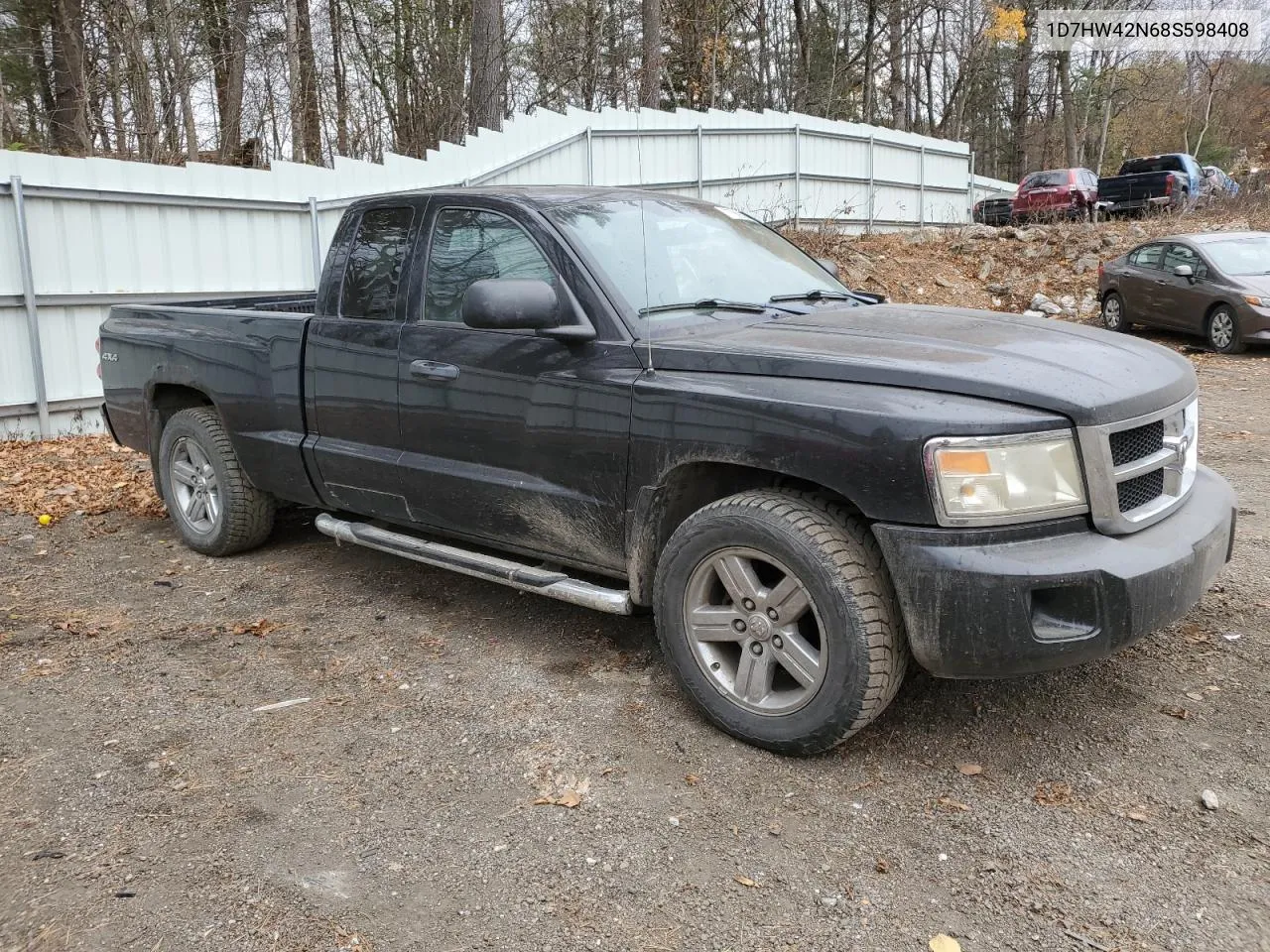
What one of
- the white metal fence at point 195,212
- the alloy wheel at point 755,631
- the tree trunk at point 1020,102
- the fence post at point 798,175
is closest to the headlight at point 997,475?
the alloy wheel at point 755,631

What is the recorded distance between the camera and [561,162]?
1366 cm

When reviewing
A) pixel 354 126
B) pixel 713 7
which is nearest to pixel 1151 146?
pixel 713 7

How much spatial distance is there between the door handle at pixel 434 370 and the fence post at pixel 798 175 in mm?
13485

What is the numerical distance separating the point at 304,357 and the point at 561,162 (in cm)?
950

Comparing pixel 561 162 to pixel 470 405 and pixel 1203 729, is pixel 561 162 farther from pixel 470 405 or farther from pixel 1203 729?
pixel 1203 729

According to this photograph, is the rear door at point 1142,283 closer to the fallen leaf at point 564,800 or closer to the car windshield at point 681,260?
the car windshield at point 681,260

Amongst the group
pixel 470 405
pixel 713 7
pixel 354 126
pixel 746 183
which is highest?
pixel 713 7

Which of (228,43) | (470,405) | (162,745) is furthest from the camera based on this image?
(228,43)

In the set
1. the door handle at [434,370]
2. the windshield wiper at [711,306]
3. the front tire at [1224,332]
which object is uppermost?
the windshield wiper at [711,306]

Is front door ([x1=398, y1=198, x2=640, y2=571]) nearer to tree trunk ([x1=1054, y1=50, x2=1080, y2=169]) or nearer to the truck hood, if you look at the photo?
the truck hood

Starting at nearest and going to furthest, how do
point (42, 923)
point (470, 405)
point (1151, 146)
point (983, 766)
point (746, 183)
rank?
1. point (42, 923)
2. point (983, 766)
3. point (470, 405)
4. point (746, 183)
5. point (1151, 146)

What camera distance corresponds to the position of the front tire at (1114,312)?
48.2 feet

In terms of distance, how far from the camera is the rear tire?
545cm

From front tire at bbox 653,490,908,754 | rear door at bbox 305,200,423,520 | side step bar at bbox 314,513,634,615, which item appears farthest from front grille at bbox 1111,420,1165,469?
rear door at bbox 305,200,423,520
